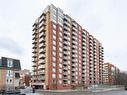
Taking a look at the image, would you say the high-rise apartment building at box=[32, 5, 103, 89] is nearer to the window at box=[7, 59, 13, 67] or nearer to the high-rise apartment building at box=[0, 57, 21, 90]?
the high-rise apartment building at box=[0, 57, 21, 90]

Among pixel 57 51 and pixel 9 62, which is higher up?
pixel 57 51

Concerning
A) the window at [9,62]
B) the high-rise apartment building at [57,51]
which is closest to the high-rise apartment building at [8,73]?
the window at [9,62]

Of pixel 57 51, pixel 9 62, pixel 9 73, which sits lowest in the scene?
pixel 9 73

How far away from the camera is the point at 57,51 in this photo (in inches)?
4884

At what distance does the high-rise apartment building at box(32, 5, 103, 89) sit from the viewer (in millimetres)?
119688

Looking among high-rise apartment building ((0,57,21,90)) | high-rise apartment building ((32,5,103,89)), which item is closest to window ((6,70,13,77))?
high-rise apartment building ((0,57,21,90))

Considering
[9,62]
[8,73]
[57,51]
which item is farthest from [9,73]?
[57,51]

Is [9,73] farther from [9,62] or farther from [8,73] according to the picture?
[9,62]

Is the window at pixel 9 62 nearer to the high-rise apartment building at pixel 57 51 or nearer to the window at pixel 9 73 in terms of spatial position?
the window at pixel 9 73

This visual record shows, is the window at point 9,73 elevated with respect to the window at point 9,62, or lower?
lower

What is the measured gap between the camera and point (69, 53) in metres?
137

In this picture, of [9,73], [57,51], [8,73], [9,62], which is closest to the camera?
[8,73]

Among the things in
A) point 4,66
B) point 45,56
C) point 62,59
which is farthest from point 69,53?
point 4,66

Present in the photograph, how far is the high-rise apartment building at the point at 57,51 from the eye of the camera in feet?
393
